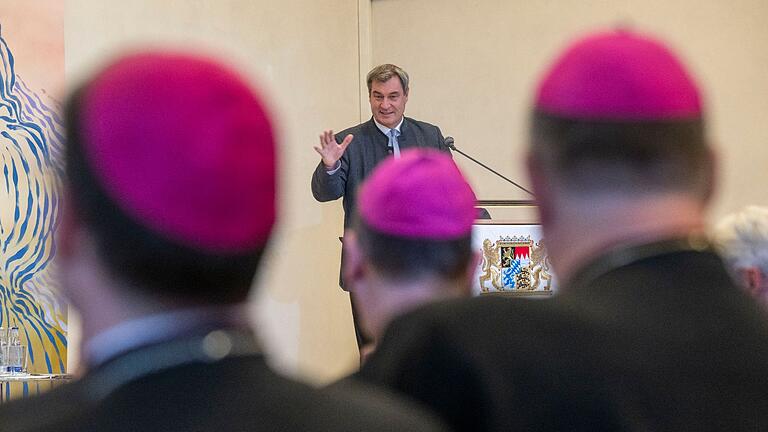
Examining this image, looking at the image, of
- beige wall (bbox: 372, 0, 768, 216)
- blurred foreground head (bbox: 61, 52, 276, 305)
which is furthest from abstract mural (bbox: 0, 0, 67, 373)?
blurred foreground head (bbox: 61, 52, 276, 305)

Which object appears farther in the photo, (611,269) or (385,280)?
(385,280)

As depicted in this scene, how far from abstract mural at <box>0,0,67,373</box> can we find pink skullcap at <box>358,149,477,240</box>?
11.9 ft

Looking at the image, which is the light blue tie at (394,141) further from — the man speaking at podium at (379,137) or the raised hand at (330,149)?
the raised hand at (330,149)

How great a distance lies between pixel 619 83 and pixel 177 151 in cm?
53

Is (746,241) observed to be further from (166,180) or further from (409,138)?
(409,138)

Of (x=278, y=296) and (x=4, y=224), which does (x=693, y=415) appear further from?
(x=278, y=296)

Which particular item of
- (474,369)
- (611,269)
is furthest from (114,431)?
(611,269)

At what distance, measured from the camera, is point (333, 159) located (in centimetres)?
563

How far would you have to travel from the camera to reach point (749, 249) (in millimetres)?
2660

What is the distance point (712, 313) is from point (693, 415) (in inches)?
4.2

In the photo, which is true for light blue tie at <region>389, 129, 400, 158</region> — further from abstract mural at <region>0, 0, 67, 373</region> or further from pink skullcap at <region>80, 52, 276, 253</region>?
pink skullcap at <region>80, 52, 276, 253</region>

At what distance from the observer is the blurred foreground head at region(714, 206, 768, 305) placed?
262 centimetres

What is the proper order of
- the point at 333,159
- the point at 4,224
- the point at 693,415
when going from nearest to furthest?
the point at 693,415
the point at 4,224
the point at 333,159

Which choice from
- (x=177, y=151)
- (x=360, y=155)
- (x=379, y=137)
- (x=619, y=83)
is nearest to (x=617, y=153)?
(x=619, y=83)
